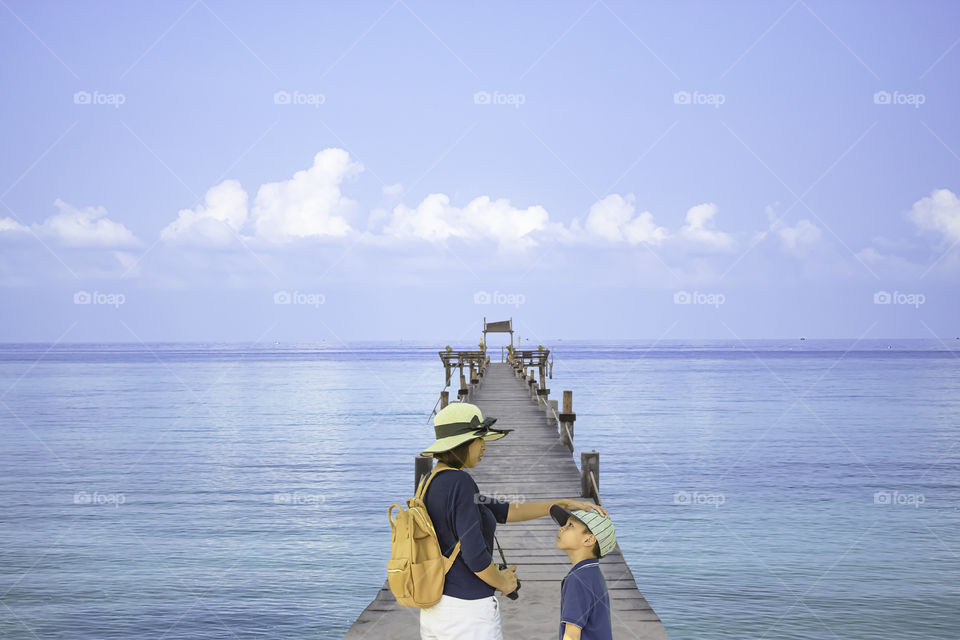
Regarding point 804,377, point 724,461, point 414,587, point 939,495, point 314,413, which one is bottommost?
point 414,587

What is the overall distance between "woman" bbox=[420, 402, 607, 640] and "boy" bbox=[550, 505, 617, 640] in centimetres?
11

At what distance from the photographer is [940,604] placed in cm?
1271

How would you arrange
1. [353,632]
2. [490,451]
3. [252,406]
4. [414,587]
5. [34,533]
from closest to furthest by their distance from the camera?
1. [414,587]
2. [353,632]
3. [490,451]
4. [34,533]
5. [252,406]

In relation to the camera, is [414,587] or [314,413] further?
[314,413]

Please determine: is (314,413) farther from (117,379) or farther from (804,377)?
(804,377)

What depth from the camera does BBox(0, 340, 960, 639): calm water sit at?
12.5 meters

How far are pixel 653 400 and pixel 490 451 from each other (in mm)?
40068

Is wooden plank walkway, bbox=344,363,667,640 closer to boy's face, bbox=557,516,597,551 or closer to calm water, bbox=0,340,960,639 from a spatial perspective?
calm water, bbox=0,340,960,639

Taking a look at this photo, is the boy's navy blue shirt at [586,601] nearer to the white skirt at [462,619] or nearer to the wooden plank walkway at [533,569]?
the white skirt at [462,619]

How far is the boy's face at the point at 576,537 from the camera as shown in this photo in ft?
11.2

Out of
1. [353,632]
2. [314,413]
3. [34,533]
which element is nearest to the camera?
[353,632]

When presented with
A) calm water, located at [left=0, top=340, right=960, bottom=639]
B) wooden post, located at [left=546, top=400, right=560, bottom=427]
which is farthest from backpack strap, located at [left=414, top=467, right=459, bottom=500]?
Answer: wooden post, located at [left=546, top=400, right=560, bottom=427]

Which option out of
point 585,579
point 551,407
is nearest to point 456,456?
point 585,579

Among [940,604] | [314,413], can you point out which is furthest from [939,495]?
[314,413]
